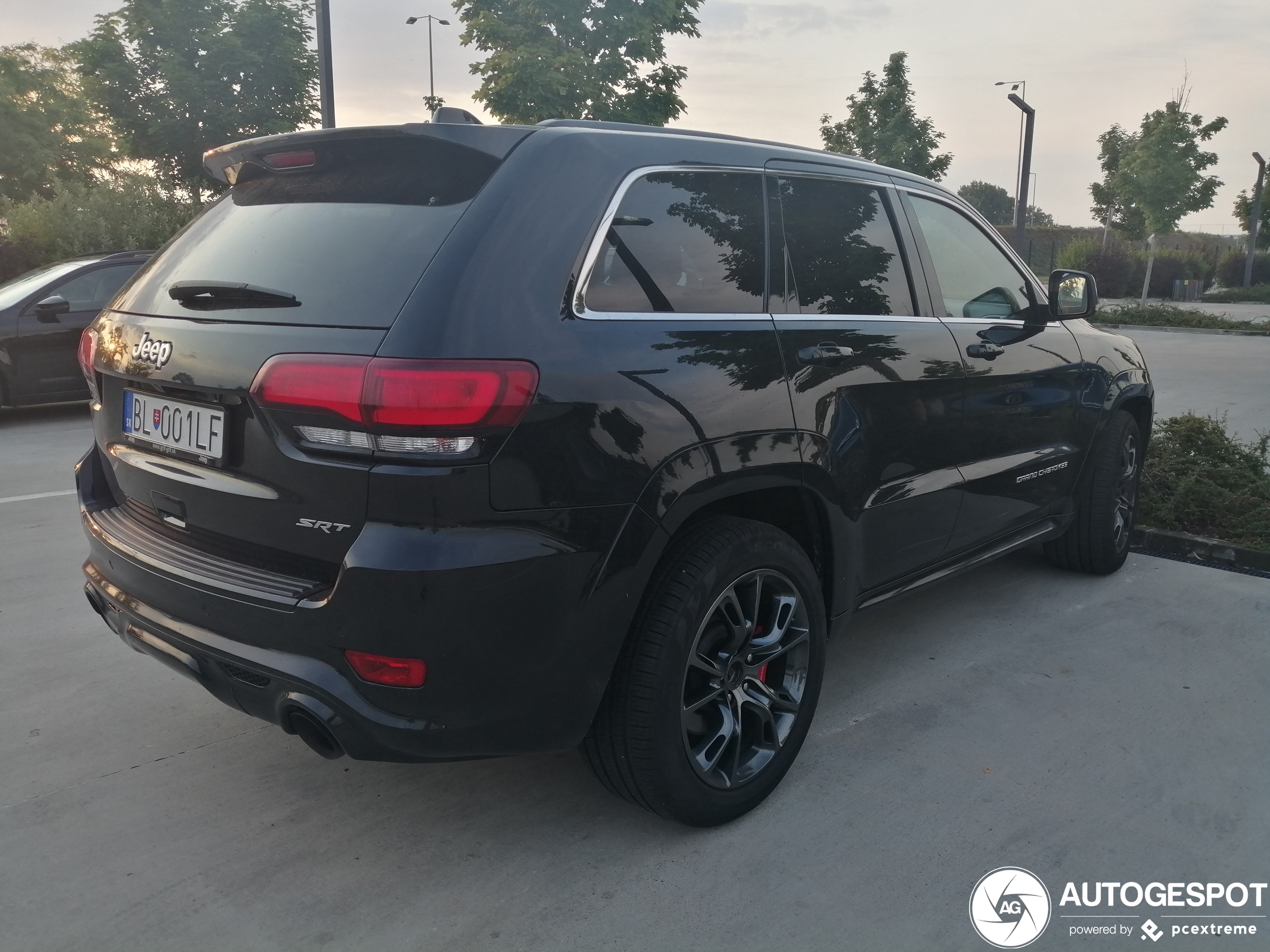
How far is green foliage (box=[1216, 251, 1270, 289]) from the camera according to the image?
148ft

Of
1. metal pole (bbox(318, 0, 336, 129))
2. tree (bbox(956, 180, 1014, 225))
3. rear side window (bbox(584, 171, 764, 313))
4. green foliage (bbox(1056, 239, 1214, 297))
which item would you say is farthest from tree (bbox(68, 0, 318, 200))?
tree (bbox(956, 180, 1014, 225))

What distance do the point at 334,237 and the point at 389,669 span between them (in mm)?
1054

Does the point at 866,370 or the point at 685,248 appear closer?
the point at 685,248

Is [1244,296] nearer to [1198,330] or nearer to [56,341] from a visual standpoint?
[1198,330]

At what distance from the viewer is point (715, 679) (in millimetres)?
2799

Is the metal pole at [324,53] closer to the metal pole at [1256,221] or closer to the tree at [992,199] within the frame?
the metal pole at [1256,221]

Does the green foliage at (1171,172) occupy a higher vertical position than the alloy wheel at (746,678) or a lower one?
higher

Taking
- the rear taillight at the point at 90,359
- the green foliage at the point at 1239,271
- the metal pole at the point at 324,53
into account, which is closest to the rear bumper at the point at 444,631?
the rear taillight at the point at 90,359

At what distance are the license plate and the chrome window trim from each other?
89cm

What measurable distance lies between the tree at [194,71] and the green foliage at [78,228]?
874 centimetres

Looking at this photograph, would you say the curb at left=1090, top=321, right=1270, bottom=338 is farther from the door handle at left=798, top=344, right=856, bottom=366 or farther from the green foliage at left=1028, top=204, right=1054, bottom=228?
the green foliage at left=1028, top=204, right=1054, bottom=228

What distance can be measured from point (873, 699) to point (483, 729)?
5.83 feet

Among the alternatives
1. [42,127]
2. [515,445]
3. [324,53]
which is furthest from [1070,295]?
[42,127]

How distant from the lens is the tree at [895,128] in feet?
105
